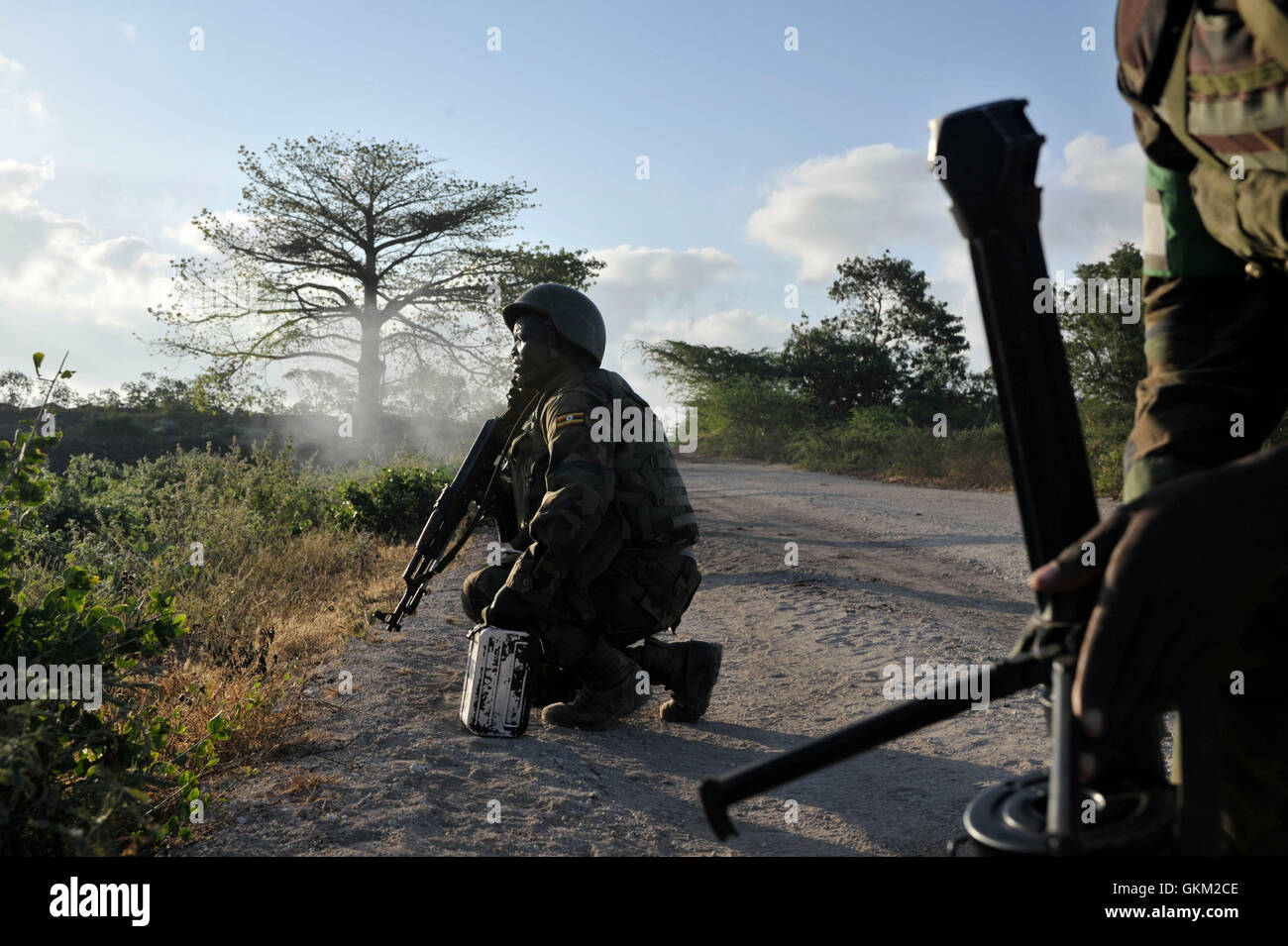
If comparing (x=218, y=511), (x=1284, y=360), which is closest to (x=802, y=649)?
(x=1284, y=360)

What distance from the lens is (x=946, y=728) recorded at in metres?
3.93

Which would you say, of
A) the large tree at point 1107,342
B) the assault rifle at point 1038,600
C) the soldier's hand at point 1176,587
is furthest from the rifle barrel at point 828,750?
the large tree at point 1107,342

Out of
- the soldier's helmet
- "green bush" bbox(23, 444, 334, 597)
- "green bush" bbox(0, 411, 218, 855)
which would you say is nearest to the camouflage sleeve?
the soldier's helmet

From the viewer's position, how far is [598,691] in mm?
4148

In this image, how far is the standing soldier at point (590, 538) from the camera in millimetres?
3832

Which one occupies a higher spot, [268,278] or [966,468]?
[268,278]

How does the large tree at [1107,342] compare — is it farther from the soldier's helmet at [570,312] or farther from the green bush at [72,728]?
the green bush at [72,728]

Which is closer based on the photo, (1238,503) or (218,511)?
(1238,503)

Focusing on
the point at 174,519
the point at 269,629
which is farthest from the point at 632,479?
the point at 174,519

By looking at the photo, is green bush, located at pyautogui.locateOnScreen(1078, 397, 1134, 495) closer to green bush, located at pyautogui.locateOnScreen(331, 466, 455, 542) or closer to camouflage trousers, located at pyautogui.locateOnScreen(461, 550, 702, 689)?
green bush, located at pyautogui.locateOnScreen(331, 466, 455, 542)

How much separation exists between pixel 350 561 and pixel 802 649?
457 cm

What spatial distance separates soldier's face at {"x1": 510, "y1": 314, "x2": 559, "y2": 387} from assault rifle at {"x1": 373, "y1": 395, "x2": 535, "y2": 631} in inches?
6.5

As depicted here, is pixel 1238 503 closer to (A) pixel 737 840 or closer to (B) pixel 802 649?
(A) pixel 737 840

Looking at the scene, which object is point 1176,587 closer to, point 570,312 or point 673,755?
point 673,755
